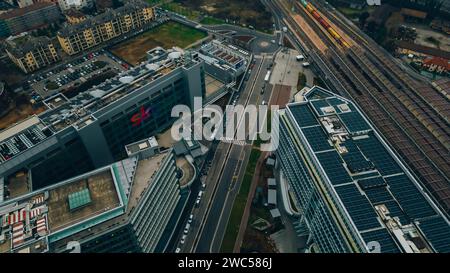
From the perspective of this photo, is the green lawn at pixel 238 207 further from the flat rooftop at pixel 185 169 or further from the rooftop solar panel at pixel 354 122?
the rooftop solar panel at pixel 354 122

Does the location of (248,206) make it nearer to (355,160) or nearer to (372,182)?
(355,160)

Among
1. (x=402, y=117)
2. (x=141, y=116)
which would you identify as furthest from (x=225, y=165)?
(x=402, y=117)

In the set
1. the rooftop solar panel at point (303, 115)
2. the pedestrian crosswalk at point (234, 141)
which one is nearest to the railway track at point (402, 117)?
the rooftop solar panel at point (303, 115)

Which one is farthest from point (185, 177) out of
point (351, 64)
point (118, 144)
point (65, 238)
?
point (351, 64)

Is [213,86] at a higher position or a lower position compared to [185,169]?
higher

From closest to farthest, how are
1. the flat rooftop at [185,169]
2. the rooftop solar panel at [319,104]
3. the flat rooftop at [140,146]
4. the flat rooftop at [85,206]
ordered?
1. the flat rooftop at [85,206]
2. the flat rooftop at [140,146]
3. the rooftop solar panel at [319,104]
4. the flat rooftop at [185,169]

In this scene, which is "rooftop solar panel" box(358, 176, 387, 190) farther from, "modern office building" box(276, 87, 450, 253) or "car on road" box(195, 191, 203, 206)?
"car on road" box(195, 191, 203, 206)
